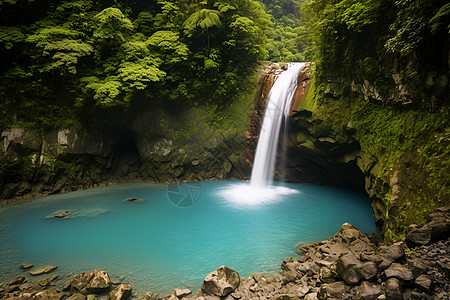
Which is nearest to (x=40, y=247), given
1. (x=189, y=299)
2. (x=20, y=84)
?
(x=189, y=299)

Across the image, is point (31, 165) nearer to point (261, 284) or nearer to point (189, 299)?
point (189, 299)

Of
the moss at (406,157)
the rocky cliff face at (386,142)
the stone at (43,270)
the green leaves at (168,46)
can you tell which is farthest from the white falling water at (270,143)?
the stone at (43,270)

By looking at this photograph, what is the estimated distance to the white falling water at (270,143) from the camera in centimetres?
1239

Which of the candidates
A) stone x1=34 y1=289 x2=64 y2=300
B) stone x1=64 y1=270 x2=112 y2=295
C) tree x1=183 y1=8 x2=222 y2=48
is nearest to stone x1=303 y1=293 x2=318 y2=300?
stone x1=64 y1=270 x2=112 y2=295

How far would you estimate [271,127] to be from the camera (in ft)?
43.2

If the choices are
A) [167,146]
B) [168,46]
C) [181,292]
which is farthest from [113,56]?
[181,292]

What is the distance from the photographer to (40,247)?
23.3 feet

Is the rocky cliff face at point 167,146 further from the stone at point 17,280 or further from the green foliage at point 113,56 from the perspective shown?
the stone at point 17,280

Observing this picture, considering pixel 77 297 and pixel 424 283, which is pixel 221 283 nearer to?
pixel 77 297

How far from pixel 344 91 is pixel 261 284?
27.3 ft

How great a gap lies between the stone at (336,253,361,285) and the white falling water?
24.5 ft

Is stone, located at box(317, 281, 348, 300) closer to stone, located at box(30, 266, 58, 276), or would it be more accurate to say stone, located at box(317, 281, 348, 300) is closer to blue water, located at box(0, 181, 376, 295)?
blue water, located at box(0, 181, 376, 295)

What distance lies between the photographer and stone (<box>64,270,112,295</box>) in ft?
16.6

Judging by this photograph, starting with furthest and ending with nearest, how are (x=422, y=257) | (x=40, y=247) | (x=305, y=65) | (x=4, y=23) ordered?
(x=305, y=65) → (x=4, y=23) → (x=40, y=247) → (x=422, y=257)
